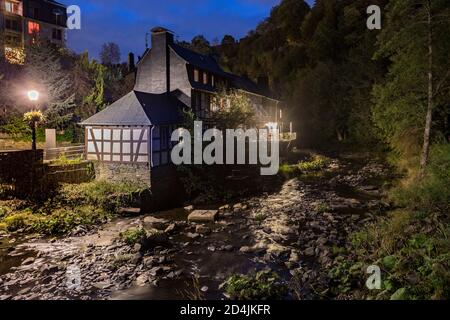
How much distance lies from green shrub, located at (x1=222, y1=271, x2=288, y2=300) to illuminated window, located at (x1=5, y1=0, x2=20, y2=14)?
5124 centimetres

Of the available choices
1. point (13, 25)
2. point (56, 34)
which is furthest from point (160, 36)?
point (56, 34)

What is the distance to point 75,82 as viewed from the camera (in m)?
34.2

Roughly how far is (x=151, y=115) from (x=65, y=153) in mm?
6694

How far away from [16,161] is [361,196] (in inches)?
747

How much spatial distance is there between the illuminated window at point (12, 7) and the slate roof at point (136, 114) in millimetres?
34513

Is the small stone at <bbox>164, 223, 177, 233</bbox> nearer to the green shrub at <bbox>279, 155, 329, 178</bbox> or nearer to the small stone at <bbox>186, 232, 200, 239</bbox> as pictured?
the small stone at <bbox>186, 232, 200, 239</bbox>

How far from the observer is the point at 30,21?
158 ft

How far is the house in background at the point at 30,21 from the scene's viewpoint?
44.2 metres

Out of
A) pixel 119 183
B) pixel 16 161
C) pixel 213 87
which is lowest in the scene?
pixel 119 183

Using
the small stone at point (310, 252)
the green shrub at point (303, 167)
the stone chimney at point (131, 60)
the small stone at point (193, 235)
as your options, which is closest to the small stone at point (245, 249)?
the small stone at point (310, 252)

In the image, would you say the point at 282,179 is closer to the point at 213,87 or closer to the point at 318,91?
the point at 213,87

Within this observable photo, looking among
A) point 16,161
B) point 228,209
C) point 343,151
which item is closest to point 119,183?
point 16,161

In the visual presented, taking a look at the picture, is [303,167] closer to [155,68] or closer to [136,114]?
[155,68]

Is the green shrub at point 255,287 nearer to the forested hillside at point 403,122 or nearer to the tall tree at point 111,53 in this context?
the forested hillside at point 403,122
